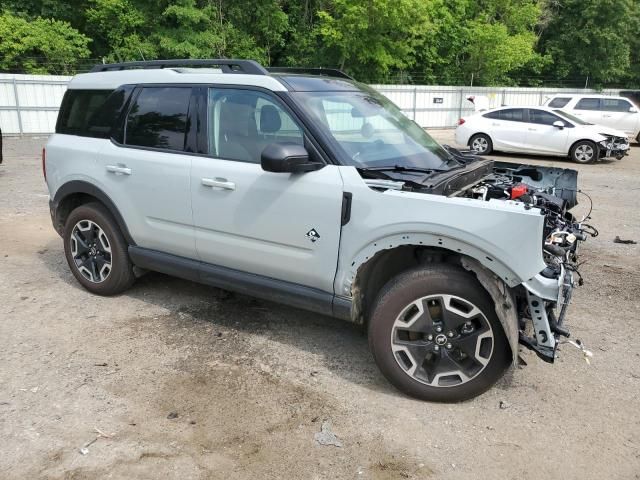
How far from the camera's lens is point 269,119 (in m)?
3.83

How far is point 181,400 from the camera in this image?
11.1ft

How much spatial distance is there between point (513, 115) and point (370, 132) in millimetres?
12476

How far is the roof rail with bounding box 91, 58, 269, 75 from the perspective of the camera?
4014 millimetres

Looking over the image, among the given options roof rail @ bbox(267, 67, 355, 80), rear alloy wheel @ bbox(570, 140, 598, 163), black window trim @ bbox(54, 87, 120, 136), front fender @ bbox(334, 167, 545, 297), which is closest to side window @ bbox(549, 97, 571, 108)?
rear alloy wheel @ bbox(570, 140, 598, 163)

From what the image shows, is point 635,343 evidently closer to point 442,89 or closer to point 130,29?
point 442,89

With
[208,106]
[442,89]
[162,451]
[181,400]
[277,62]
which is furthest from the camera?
[277,62]

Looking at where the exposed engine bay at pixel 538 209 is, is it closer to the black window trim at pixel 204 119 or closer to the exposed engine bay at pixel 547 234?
the exposed engine bay at pixel 547 234

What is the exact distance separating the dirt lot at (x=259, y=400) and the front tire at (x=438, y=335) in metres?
0.17

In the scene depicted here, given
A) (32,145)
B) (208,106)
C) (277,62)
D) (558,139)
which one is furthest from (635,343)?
(277,62)

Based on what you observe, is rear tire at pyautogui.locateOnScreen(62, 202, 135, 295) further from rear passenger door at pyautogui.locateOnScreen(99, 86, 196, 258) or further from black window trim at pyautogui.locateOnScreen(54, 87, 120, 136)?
black window trim at pyautogui.locateOnScreen(54, 87, 120, 136)

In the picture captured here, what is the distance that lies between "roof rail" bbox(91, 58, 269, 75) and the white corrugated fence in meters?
16.1

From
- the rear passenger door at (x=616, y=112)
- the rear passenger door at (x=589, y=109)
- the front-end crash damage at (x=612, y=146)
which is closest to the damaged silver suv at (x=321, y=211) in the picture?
the front-end crash damage at (x=612, y=146)

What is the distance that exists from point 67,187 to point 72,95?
2.79 feet

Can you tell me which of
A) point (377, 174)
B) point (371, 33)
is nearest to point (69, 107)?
point (377, 174)
